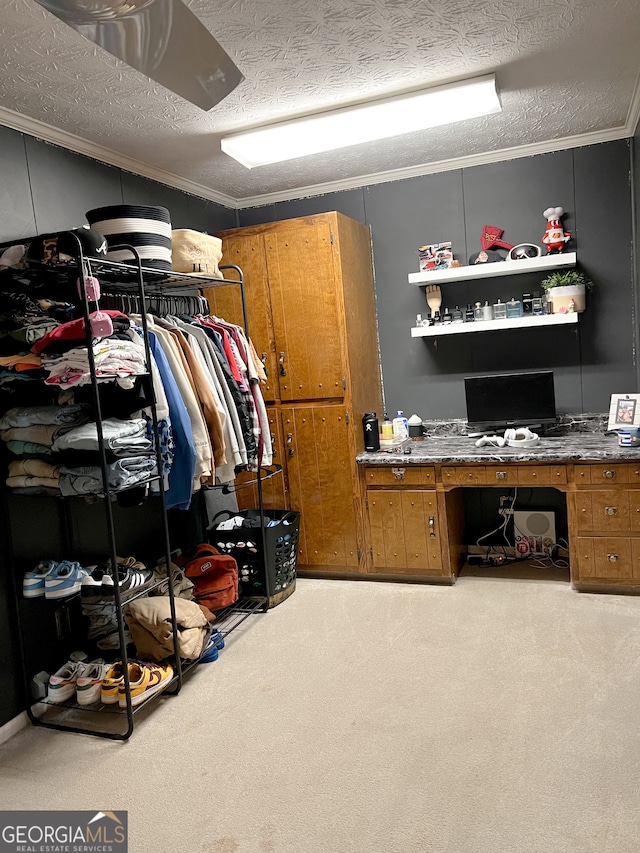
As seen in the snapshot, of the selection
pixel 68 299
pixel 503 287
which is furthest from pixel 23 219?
pixel 503 287

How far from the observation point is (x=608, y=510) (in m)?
3.51

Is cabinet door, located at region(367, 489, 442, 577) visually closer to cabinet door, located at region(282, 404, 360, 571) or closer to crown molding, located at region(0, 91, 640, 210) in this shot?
cabinet door, located at region(282, 404, 360, 571)

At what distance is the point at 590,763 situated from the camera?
7.29ft

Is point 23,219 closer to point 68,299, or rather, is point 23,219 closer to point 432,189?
point 68,299

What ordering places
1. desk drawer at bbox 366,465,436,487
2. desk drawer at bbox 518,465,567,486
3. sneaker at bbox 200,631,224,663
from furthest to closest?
1. desk drawer at bbox 366,465,436,487
2. desk drawer at bbox 518,465,567,486
3. sneaker at bbox 200,631,224,663

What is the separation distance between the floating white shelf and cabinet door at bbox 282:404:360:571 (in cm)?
78

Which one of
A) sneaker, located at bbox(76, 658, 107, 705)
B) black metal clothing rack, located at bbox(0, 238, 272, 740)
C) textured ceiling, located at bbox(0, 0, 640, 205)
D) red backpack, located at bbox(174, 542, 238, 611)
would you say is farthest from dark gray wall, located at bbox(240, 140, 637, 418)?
sneaker, located at bbox(76, 658, 107, 705)

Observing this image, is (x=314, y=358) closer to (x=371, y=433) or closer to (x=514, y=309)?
(x=371, y=433)

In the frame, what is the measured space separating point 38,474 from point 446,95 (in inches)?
95.7

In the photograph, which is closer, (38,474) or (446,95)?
(38,474)

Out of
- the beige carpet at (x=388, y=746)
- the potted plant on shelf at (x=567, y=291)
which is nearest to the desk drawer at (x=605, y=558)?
the beige carpet at (x=388, y=746)

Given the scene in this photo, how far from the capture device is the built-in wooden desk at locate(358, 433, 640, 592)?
350 centimetres

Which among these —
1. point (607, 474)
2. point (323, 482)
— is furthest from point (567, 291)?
point (323, 482)

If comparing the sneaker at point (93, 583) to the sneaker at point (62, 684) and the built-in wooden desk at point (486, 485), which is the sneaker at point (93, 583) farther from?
the built-in wooden desk at point (486, 485)
